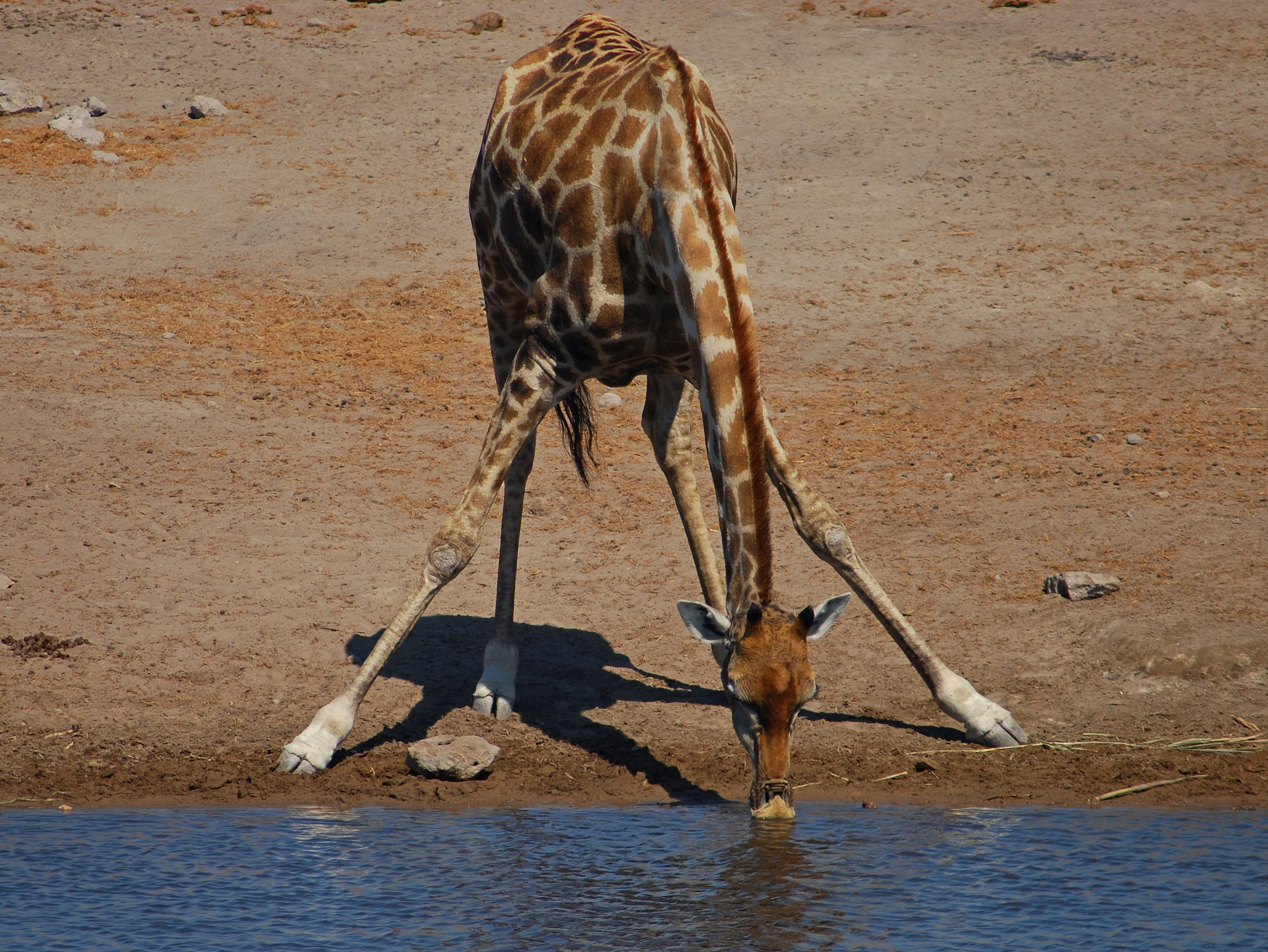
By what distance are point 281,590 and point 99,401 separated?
3688 millimetres

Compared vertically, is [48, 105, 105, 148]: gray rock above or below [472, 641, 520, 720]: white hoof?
above

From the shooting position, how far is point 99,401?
10.3 metres

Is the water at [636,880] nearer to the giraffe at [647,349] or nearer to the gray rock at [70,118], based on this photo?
the giraffe at [647,349]

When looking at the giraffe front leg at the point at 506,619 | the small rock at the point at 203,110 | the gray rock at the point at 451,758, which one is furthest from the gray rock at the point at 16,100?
the gray rock at the point at 451,758

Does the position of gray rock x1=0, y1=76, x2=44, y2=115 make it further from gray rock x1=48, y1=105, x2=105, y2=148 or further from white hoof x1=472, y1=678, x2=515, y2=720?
Result: white hoof x1=472, y1=678, x2=515, y2=720

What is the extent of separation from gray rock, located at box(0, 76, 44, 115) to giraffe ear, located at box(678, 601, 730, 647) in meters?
17.1

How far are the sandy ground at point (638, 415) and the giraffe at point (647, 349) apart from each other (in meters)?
0.63

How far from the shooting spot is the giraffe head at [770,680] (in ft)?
15.4

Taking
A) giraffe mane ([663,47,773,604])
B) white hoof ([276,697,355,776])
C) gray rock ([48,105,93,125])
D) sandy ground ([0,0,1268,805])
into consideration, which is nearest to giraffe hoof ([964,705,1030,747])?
sandy ground ([0,0,1268,805])

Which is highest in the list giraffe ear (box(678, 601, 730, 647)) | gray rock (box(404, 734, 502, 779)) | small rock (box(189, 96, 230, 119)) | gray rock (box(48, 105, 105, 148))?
small rock (box(189, 96, 230, 119))

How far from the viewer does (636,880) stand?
4.54m

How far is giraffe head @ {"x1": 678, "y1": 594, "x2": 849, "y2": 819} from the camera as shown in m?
4.71

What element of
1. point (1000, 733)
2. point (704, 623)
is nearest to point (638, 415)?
point (1000, 733)

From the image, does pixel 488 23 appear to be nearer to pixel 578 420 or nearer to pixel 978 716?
pixel 578 420
